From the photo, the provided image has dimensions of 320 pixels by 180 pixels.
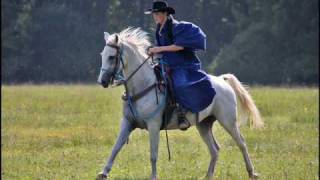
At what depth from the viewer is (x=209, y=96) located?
1194 centimetres

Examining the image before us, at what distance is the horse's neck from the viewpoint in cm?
1122

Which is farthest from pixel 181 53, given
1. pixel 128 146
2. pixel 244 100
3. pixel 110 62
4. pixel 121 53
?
pixel 128 146

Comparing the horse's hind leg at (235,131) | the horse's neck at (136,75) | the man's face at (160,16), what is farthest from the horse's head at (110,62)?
the horse's hind leg at (235,131)

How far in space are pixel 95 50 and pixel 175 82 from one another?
145 ft

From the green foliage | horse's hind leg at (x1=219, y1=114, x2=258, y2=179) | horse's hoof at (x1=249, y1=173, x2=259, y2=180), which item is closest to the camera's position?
horse's hoof at (x1=249, y1=173, x2=259, y2=180)

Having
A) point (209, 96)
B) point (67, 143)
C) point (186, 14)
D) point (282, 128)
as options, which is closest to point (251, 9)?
point (186, 14)

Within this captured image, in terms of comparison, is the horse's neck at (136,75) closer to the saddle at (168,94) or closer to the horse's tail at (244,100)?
the saddle at (168,94)

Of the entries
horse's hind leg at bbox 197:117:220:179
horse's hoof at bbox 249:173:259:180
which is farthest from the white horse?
Result: horse's hoof at bbox 249:173:259:180

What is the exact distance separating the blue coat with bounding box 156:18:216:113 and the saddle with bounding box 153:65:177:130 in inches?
2.5

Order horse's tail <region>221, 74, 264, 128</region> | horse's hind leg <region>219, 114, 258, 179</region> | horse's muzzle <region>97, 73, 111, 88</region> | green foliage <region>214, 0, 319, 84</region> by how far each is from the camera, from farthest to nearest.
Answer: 1. green foliage <region>214, 0, 319, 84</region>
2. horse's tail <region>221, 74, 264, 128</region>
3. horse's hind leg <region>219, 114, 258, 179</region>
4. horse's muzzle <region>97, 73, 111, 88</region>

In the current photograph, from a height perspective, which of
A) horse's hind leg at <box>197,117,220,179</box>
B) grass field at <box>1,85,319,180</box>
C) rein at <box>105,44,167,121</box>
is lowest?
grass field at <box>1,85,319,180</box>

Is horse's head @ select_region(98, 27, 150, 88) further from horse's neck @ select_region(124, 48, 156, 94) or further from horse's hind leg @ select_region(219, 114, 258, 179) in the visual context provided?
horse's hind leg @ select_region(219, 114, 258, 179)

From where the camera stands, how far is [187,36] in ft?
37.8

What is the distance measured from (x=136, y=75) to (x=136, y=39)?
0.51 metres
